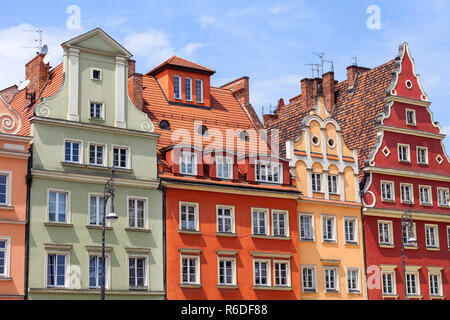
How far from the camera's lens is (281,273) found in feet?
152

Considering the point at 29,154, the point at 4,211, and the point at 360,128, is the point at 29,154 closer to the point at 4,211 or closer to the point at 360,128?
the point at 4,211

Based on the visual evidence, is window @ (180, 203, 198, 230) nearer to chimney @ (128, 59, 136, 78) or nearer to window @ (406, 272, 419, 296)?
chimney @ (128, 59, 136, 78)

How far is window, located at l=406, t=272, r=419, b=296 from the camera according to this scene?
2031 inches

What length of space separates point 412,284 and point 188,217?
55.4 feet

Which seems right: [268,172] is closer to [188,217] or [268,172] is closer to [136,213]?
[188,217]

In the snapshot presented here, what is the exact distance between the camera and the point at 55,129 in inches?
1607

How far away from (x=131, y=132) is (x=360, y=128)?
1875 cm

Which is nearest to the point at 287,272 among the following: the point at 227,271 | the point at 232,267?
the point at 232,267


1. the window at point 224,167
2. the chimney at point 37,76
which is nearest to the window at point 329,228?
the window at point 224,167

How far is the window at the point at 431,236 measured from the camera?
53.7 metres

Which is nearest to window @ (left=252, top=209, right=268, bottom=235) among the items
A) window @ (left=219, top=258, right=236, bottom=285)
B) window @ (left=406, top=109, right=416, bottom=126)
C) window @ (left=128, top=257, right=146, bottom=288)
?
window @ (left=219, top=258, right=236, bottom=285)

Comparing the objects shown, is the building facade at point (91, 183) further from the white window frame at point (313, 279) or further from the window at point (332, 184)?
the window at point (332, 184)

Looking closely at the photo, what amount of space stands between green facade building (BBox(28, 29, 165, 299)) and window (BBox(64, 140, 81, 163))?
0.05 m
